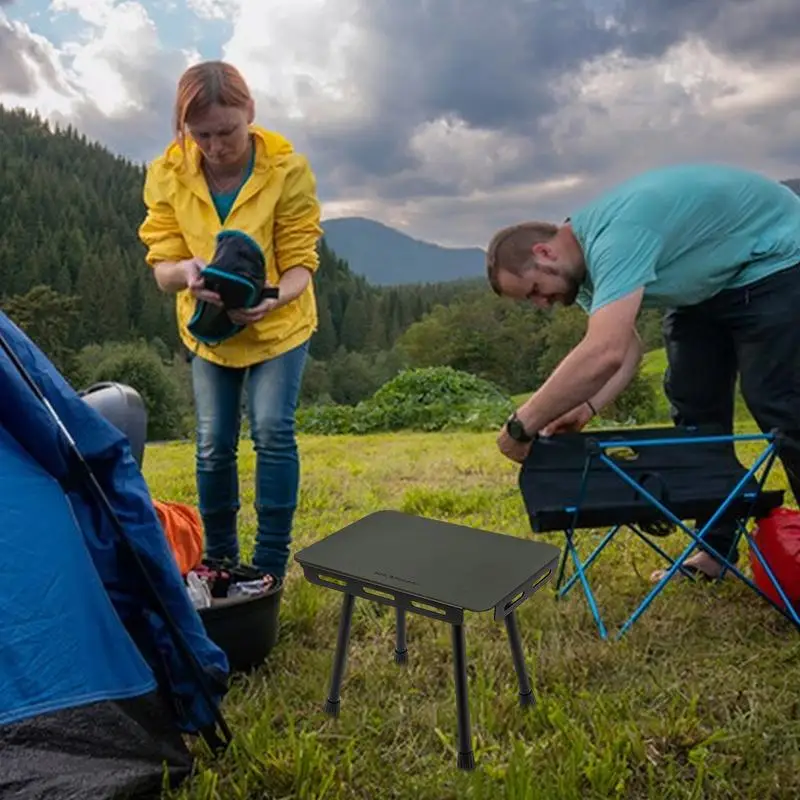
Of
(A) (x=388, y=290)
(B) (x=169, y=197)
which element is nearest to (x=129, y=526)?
(B) (x=169, y=197)

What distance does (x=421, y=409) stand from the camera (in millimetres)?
11273

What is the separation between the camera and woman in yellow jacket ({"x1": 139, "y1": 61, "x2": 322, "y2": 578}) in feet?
9.14

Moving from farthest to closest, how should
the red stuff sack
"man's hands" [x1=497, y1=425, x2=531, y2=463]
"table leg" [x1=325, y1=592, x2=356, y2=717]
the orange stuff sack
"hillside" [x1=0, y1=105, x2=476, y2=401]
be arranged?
"hillside" [x1=0, y1=105, x2=476, y2=401], "man's hands" [x1=497, y1=425, x2=531, y2=463], the red stuff sack, the orange stuff sack, "table leg" [x1=325, y1=592, x2=356, y2=717]

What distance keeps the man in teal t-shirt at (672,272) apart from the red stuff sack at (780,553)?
157mm

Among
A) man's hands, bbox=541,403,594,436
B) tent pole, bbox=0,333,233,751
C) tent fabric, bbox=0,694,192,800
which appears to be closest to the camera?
tent fabric, bbox=0,694,192,800

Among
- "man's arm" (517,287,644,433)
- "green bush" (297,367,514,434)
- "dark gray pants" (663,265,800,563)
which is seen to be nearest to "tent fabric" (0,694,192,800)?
"man's arm" (517,287,644,433)

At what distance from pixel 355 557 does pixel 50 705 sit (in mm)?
755

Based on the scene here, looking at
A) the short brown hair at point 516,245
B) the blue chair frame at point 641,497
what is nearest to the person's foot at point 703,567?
the blue chair frame at point 641,497

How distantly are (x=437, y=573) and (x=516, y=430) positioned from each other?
2.64 ft

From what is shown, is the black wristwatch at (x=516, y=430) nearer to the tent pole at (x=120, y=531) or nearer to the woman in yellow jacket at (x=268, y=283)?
the woman in yellow jacket at (x=268, y=283)

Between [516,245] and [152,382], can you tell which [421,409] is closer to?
[516,245]

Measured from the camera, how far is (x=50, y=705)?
1.61 metres

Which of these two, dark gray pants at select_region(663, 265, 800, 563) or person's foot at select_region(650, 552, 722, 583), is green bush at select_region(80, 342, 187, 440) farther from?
dark gray pants at select_region(663, 265, 800, 563)

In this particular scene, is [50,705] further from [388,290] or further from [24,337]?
[388,290]
